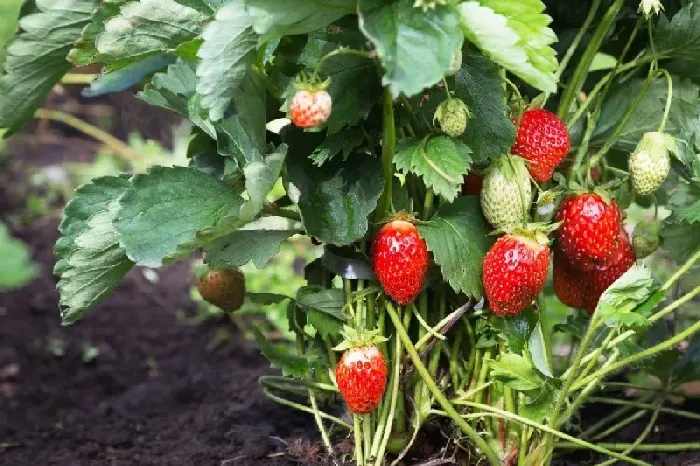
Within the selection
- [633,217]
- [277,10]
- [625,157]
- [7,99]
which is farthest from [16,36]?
[633,217]

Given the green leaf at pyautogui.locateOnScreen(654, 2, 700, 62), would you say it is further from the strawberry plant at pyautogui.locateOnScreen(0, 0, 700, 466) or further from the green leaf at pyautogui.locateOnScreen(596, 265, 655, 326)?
the green leaf at pyautogui.locateOnScreen(596, 265, 655, 326)

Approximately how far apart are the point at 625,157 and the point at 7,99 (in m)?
0.91

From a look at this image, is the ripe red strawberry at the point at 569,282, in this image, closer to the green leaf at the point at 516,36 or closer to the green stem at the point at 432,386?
the green stem at the point at 432,386

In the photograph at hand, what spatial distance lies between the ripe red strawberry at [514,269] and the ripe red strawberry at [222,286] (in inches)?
18.9

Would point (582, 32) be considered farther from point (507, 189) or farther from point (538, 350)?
point (538, 350)

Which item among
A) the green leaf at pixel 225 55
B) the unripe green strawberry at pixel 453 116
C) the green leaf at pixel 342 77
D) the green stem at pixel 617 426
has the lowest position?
the green stem at pixel 617 426

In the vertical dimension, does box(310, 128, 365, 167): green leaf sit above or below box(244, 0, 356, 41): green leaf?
below

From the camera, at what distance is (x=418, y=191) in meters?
1.15

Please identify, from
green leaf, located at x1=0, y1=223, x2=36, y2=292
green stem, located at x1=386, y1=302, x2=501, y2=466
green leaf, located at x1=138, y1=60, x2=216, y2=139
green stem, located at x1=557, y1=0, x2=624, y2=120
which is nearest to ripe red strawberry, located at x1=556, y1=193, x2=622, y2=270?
green stem, located at x1=557, y1=0, x2=624, y2=120

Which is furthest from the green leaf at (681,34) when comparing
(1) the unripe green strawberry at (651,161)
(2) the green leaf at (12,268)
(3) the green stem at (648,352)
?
(2) the green leaf at (12,268)

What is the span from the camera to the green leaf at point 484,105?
3.36 feet

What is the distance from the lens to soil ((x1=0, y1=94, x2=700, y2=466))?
4.80 ft

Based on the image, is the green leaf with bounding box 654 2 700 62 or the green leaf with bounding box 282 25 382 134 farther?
the green leaf with bounding box 654 2 700 62

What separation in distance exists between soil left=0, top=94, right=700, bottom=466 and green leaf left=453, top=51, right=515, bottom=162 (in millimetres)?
442
